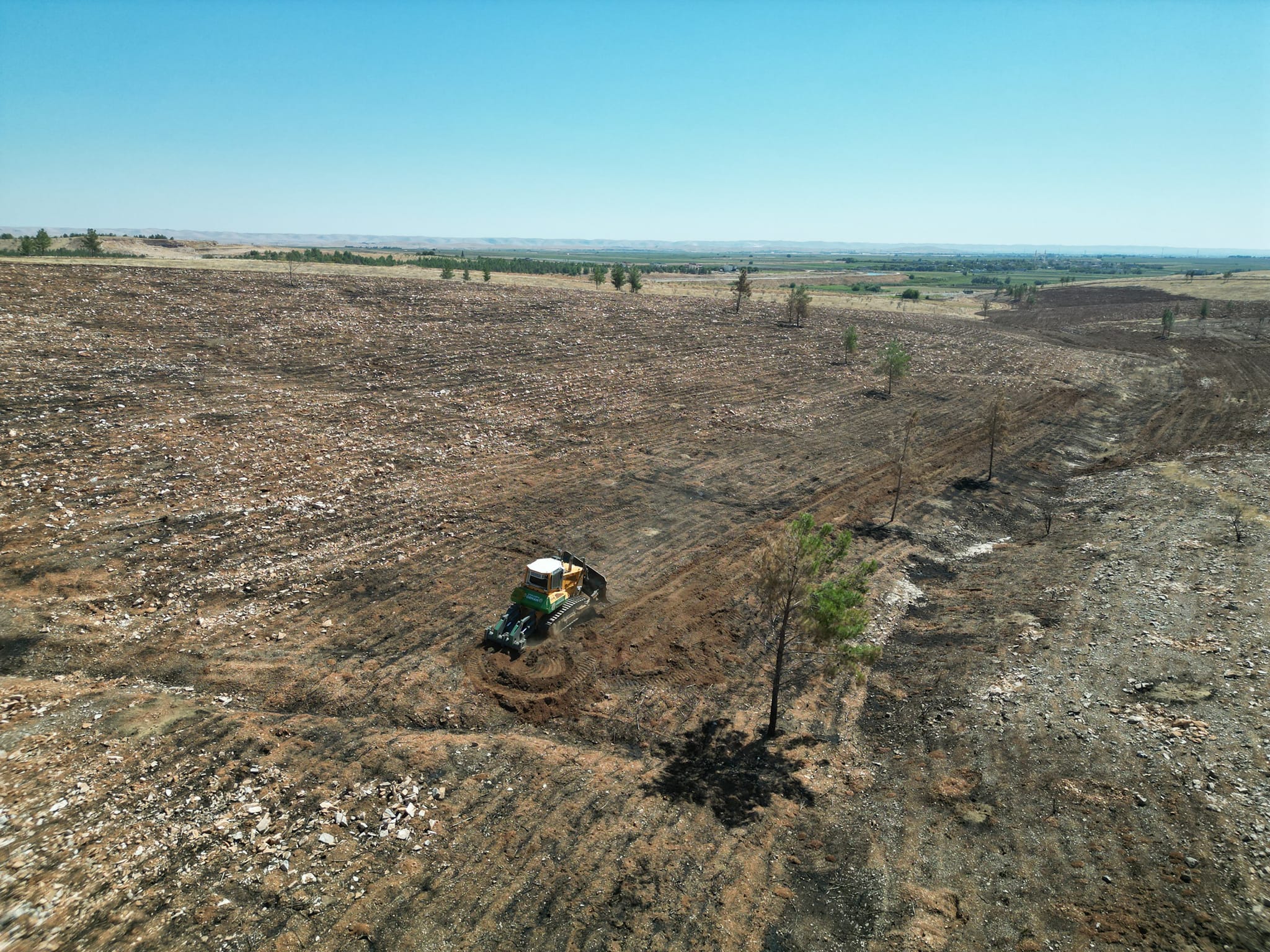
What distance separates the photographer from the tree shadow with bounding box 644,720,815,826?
11.6 meters

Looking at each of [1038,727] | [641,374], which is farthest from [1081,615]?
[641,374]

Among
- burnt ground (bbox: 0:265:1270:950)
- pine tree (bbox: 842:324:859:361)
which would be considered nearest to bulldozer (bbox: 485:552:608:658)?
burnt ground (bbox: 0:265:1270:950)

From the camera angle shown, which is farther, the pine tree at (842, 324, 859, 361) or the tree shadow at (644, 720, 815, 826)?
the pine tree at (842, 324, 859, 361)

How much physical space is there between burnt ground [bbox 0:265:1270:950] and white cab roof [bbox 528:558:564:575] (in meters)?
2.05

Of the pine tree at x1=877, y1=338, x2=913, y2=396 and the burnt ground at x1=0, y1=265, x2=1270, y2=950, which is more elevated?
the pine tree at x1=877, y1=338, x2=913, y2=396

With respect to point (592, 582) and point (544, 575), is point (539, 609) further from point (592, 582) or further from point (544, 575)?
point (592, 582)

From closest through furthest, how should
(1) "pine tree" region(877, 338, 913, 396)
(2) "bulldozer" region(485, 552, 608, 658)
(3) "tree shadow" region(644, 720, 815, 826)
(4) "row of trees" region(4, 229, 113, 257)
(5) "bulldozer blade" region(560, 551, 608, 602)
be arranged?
(3) "tree shadow" region(644, 720, 815, 826) → (2) "bulldozer" region(485, 552, 608, 658) → (5) "bulldozer blade" region(560, 551, 608, 602) → (1) "pine tree" region(877, 338, 913, 396) → (4) "row of trees" region(4, 229, 113, 257)

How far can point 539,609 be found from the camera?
15.7m

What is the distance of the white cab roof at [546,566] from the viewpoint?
15.4m

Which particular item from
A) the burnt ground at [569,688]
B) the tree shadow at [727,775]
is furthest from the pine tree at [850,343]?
the tree shadow at [727,775]

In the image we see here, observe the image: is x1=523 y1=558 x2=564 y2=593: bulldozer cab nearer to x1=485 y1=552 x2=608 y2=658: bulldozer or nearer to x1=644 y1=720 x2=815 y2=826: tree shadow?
x1=485 y1=552 x2=608 y2=658: bulldozer

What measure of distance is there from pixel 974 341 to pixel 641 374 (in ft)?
135

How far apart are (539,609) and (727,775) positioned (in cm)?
606

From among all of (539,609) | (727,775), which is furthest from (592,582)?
(727,775)
